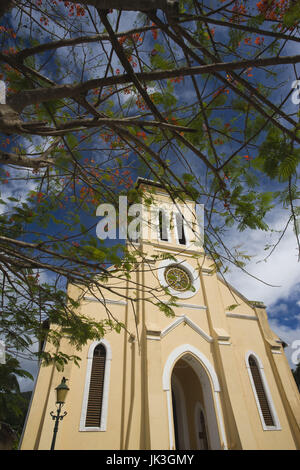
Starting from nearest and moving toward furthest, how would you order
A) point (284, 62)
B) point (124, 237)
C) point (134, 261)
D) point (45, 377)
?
point (284, 62) → point (134, 261) → point (124, 237) → point (45, 377)

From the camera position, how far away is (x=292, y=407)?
9.21 m

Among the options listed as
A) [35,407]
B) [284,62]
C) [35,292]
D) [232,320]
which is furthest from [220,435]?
[284,62]

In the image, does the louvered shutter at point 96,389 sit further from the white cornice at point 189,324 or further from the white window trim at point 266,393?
the white window trim at point 266,393

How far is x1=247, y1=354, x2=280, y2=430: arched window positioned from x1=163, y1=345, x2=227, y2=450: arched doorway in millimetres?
1718

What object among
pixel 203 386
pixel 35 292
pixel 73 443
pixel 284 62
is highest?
pixel 203 386

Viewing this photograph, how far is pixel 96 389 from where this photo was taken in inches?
316

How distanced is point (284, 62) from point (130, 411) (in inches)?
352

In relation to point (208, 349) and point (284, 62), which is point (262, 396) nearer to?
point (208, 349)

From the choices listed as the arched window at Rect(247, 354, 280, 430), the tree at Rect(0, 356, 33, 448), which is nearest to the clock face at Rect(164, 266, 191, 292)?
the arched window at Rect(247, 354, 280, 430)

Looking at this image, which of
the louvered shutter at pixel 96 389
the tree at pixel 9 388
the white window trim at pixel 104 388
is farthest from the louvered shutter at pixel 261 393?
the tree at pixel 9 388

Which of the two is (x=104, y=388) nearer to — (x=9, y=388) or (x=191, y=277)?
(x=9, y=388)

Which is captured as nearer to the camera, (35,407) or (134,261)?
(134,261)

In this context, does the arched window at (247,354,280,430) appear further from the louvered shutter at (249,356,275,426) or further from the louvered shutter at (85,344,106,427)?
the louvered shutter at (85,344,106,427)

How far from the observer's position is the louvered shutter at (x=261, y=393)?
9166 millimetres
